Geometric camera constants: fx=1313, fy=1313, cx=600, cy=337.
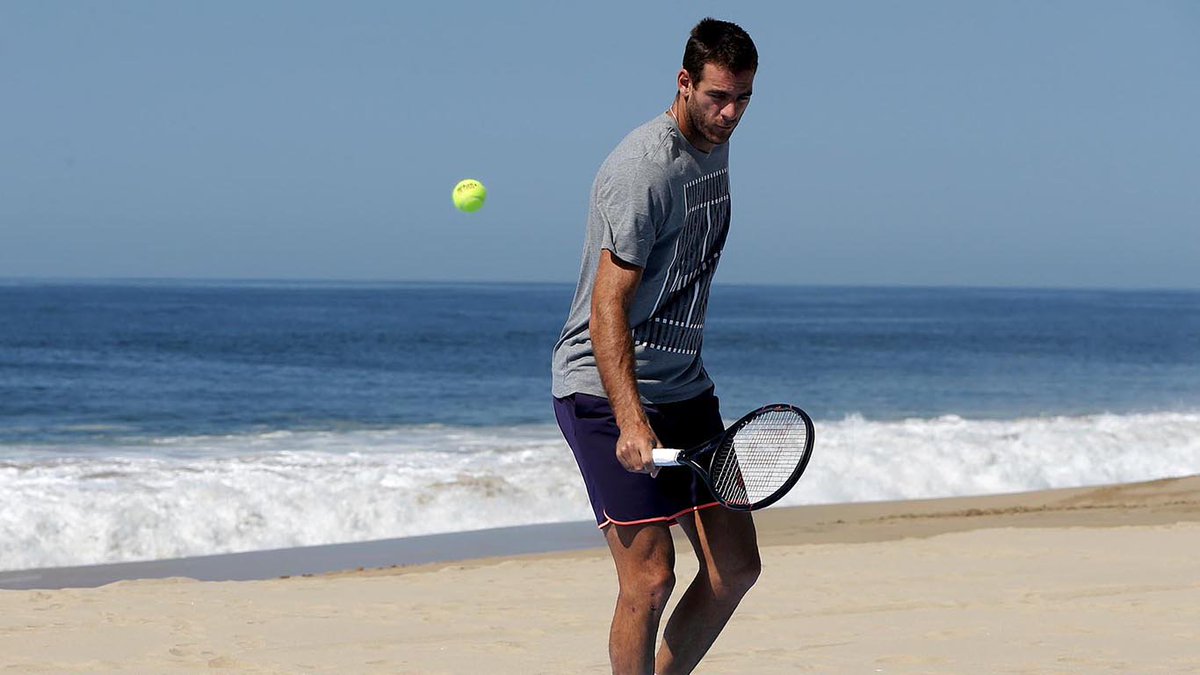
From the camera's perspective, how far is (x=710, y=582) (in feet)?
11.8

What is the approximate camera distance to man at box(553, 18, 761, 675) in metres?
3.15

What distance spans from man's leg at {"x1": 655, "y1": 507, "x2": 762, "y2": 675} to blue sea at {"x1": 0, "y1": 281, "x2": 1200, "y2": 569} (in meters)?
6.81

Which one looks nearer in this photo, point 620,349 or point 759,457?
point 620,349

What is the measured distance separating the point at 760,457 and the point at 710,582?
0.37m

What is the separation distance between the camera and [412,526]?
421 inches

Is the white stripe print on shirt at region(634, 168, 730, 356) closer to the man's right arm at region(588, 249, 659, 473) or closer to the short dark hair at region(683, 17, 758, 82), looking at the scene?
the man's right arm at region(588, 249, 659, 473)

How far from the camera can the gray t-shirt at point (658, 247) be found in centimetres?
314

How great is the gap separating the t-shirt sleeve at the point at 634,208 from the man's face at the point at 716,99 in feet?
0.58

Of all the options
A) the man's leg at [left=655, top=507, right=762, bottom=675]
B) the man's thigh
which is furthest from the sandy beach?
the man's thigh

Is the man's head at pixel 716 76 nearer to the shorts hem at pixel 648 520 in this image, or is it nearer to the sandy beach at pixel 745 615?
the shorts hem at pixel 648 520

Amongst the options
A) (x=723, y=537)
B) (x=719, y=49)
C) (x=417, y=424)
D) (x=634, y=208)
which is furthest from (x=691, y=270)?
(x=417, y=424)

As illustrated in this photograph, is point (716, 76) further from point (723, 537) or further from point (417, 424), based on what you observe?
point (417, 424)

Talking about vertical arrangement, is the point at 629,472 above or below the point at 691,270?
below

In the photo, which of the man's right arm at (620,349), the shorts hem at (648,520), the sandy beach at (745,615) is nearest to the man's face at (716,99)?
the man's right arm at (620,349)
